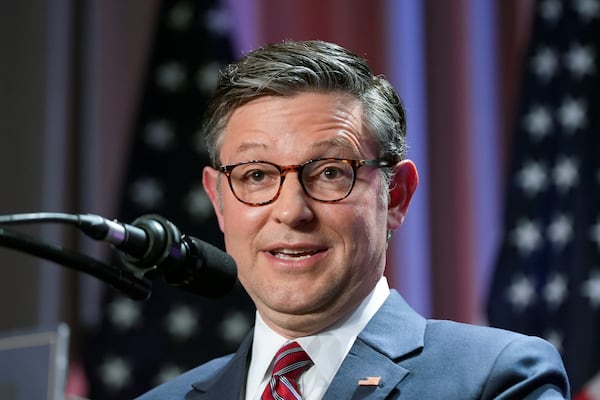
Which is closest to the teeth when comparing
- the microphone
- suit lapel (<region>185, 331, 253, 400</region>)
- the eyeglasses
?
the eyeglasses

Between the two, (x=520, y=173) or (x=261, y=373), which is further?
(x=520, y=173)

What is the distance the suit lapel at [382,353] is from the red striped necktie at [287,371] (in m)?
0.09

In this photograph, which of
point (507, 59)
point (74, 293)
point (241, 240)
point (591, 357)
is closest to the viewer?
point (241, 240)

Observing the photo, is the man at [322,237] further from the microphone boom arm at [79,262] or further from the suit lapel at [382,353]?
the microphone boom arm at [79,262]

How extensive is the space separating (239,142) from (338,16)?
1.98 metres

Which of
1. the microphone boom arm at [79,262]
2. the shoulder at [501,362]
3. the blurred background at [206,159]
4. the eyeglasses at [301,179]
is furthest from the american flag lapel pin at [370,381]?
the blurred background at [206,159]

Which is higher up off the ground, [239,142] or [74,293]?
[239,142]

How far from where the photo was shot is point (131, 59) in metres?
4.15

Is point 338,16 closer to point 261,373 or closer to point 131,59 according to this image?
point 131,59

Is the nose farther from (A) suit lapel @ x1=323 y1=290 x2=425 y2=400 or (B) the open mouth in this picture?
(A) suit lapel @ x1=323 y1=290 x2=425 y2=400

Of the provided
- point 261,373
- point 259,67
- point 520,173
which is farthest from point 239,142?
point 520,173

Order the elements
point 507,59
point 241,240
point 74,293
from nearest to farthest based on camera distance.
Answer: point 241,240 → point 507,59 → point 74,293

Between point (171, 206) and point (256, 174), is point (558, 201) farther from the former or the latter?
point (256, 174)

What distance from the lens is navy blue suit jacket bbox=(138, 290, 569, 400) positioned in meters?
1.80
